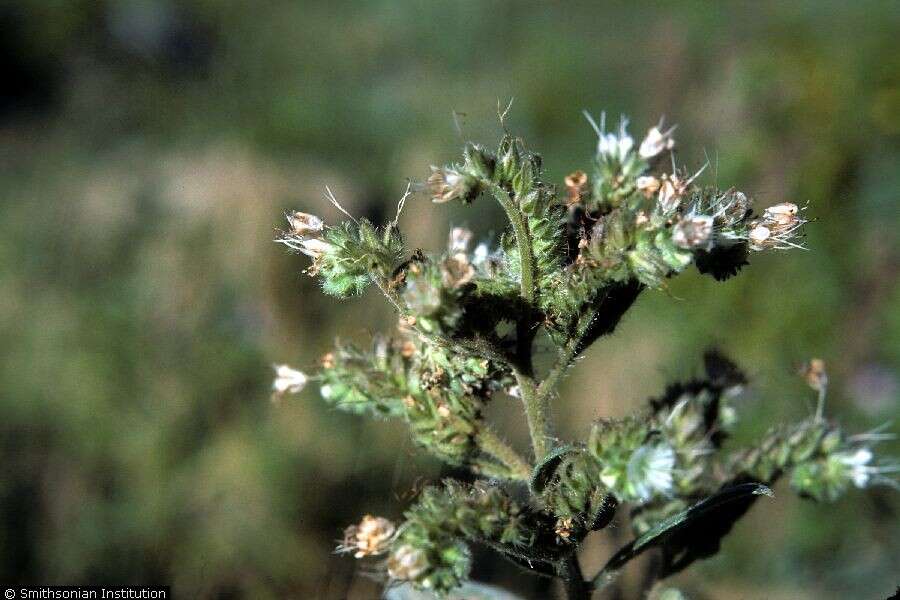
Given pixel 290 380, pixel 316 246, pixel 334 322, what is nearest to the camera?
pixel 316 246

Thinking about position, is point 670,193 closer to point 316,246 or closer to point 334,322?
point 316,246

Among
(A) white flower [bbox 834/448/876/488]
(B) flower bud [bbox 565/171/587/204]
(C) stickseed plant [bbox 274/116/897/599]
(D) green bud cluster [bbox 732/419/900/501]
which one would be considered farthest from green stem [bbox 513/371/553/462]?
(A) white flower [bbox 834/448/876/488]

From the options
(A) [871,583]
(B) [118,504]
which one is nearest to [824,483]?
(A) [871,583]

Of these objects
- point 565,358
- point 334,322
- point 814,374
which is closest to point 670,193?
point 565,358

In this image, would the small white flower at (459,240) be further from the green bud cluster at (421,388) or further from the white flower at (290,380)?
the white flower at (290,380)

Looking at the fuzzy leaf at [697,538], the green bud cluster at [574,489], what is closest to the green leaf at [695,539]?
the fuzzy leaf at [697,538]

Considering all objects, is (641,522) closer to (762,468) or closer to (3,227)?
(762,468)
